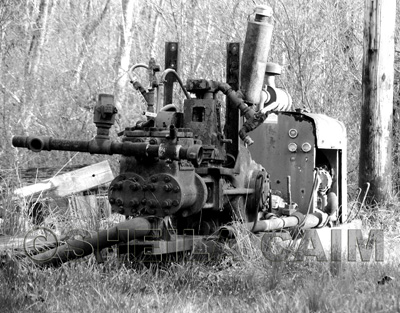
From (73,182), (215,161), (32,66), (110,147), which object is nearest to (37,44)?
(32,66)

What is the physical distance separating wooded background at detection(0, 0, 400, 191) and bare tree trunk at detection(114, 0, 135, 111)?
0.06m

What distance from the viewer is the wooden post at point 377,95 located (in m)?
9.04

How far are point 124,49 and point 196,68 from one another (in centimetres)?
276

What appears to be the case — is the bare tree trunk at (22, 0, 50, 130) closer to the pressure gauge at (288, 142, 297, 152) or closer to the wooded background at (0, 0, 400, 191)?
the wooded background at (0, 0, 400, 191)

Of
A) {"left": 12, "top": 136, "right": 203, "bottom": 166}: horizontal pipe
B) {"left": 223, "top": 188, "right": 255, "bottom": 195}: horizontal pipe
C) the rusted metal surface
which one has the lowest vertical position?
{"left": 223, "top": 188, "right": 255, "bottom": 195}: horizontal pipe

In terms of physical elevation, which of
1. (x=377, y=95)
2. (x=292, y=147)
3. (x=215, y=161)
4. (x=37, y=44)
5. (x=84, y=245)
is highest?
(x=37, y=44)

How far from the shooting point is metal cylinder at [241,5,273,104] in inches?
242

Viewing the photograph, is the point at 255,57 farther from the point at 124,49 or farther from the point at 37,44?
the point at 124,49

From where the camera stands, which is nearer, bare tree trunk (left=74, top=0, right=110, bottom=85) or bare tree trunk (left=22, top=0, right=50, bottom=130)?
bare tree trunk (left=22, top=0, right=50, bottom=130)

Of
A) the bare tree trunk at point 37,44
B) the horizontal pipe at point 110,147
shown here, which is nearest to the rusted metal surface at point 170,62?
the horizontal pipe at point 110,147

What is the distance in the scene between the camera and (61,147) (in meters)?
4.73

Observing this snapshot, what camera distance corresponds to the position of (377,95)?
906cm

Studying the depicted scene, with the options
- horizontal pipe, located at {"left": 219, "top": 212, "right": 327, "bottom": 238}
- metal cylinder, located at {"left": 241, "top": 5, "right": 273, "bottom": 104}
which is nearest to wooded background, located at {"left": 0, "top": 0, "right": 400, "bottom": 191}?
horizontal pipe, located at {"left": 219, "top": 212, "right": 327, "bottom": 238}

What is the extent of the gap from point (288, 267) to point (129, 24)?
1046 centimetres
